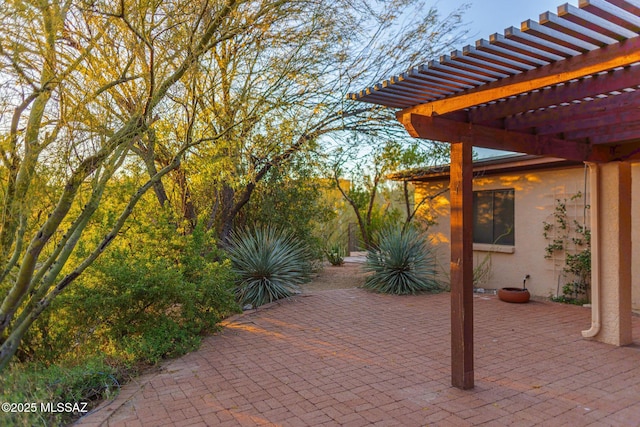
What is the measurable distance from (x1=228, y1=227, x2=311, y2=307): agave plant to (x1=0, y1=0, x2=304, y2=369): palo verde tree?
3931mm

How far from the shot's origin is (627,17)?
7.95 feet

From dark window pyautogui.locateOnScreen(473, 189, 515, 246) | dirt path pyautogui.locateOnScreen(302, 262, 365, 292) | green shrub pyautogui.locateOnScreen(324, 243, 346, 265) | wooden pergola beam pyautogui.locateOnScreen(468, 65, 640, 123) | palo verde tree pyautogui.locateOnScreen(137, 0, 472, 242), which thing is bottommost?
dirt path pyautogui.locateOnScreen(302, 262, 365, 292)

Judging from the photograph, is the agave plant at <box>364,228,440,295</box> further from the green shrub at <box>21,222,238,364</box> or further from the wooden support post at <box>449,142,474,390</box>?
the wooden support post at <box>449,142,474,390</box>

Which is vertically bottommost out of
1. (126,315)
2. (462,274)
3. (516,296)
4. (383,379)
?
(383,379)

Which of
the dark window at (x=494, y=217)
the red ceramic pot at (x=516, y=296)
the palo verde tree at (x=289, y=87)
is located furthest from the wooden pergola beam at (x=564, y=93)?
the dark window at (x=494, y=217)

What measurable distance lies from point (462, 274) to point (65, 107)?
12.9 feet

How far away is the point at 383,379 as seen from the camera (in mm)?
4301

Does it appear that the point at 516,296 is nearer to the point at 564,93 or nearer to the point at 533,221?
the point at 533,221

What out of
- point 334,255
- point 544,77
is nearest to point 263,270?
point 334,255

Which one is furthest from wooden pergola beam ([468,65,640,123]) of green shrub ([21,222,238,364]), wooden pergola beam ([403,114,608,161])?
green shrub ([21,222,238,364])

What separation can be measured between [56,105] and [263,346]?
357 centimetres

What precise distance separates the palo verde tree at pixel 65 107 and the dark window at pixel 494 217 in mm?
7128

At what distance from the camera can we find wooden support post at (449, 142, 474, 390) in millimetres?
3992

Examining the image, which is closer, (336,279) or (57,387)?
(57,387)
